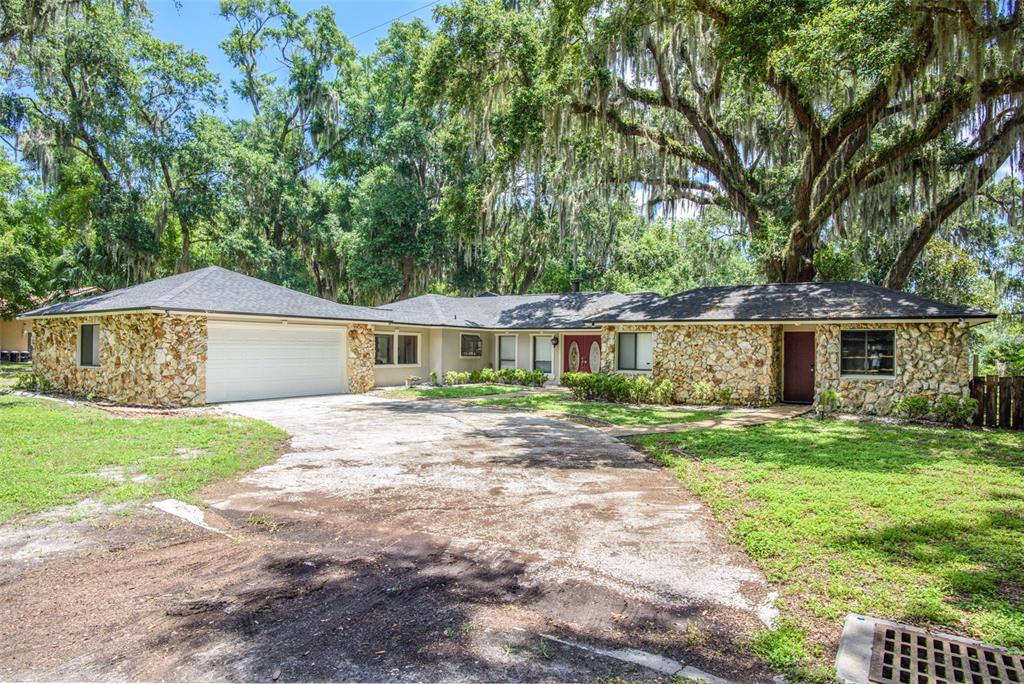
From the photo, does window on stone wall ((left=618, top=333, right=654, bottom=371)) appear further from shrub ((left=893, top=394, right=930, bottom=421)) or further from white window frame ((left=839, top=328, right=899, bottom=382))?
shrub ((left=893, top=394, right=930, bottom=421))

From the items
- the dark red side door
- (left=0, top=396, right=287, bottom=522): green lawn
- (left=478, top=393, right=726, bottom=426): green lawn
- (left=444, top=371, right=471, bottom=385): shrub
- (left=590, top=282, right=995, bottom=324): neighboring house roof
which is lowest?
(left=478, top=393, right=726, bottom=426): green lawn

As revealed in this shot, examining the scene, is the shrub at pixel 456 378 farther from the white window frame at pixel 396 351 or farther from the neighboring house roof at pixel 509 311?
the neighboring house roof at pixel 509 311

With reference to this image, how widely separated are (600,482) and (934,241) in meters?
21.8

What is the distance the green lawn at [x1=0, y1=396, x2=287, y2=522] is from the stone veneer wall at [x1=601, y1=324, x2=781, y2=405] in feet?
33.9

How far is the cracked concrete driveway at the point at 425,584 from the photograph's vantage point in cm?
289

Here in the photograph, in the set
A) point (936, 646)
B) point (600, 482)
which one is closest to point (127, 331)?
point (600, 482)

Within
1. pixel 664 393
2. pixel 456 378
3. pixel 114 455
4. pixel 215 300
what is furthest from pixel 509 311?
pixel 114 455

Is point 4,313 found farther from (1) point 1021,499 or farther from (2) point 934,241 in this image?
(2) point 934,241

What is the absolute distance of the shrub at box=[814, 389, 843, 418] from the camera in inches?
511

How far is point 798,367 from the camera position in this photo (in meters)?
15.2

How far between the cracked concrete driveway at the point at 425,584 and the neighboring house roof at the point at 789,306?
9205 millimetres

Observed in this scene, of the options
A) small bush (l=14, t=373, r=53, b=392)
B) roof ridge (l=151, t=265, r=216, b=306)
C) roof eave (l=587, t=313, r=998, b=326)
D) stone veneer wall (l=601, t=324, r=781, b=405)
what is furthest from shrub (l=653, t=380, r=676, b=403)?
small bush (l=14, t=373, r=53, b=392)

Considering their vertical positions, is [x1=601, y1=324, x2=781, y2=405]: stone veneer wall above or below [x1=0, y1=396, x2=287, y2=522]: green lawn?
above

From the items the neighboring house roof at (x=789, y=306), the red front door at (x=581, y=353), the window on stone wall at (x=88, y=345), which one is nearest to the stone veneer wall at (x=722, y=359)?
the neighboring house roof at (x=789, y=306)
